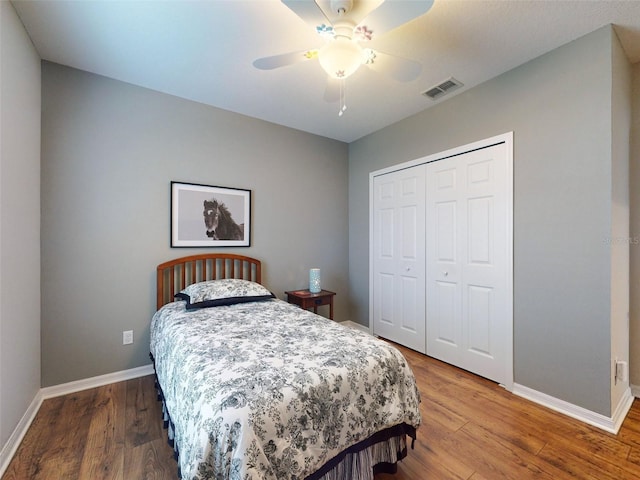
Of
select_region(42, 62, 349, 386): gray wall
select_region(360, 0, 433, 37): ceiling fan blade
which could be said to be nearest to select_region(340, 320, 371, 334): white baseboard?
select_region(42, 62, 349, 386): gray wall

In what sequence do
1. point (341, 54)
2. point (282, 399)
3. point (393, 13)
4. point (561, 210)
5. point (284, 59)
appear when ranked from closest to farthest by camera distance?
point (282, 399) → point (393, 13) → point (341, 54) → point (284, 59) → point (561, 210)

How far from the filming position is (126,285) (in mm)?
2449

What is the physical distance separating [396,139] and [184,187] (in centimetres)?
234

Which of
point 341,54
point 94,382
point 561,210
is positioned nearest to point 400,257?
point 561,210

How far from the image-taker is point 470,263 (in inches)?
101

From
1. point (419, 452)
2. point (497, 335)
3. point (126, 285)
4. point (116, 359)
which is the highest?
point (126, 285)

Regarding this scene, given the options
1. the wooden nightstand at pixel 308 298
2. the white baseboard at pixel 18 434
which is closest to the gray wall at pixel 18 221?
the white baseboard at pixel 18 434

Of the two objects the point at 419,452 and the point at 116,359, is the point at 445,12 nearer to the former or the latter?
the point at 419,452

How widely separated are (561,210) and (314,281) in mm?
2307

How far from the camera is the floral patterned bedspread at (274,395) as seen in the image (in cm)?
98

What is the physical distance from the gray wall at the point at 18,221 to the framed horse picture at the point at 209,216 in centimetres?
94

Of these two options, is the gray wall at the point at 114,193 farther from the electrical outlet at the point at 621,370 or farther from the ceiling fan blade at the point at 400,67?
the electrical outlet at the point at 621,370

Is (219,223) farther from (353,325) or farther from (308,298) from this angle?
(353,325)

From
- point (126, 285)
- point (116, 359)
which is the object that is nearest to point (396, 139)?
point (126, 285)
